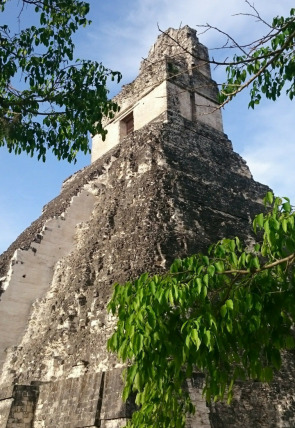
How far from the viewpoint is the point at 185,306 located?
9.45 ft

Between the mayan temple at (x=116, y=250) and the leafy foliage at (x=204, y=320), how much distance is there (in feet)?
6.79

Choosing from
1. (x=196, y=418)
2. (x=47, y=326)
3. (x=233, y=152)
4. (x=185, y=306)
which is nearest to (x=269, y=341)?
(x=185, y=306)

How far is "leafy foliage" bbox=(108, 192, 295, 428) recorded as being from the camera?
2.78 m

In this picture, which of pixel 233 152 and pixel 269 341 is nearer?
pixel 269 341

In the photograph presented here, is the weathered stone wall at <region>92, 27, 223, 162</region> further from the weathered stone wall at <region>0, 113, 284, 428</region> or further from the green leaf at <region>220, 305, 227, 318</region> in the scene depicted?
the green leaf at <region>220, 305, 227, 318</region>

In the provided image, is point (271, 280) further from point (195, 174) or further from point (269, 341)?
point (195, 174)

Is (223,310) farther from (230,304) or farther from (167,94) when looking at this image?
(167,94)

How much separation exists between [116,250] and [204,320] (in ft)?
15.4

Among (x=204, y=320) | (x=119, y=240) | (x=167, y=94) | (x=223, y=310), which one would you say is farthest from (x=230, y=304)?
(x=167, y=94)

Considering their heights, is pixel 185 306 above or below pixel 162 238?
below

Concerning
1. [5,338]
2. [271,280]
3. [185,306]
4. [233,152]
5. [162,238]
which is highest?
[233,152]

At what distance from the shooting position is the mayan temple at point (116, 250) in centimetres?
569

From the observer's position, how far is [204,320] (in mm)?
2857

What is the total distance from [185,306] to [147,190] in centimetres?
550
